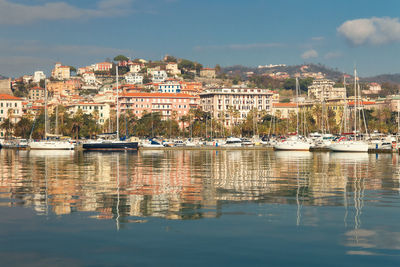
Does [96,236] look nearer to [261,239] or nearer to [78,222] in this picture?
[78,222]

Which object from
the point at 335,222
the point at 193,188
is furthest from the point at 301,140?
the point at 335,222

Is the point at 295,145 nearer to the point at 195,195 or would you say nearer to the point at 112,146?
the point at 112,146

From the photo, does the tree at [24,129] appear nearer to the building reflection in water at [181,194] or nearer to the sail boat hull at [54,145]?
the sail boat hull at [54,145]

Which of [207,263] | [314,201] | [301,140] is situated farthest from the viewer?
[301,140]

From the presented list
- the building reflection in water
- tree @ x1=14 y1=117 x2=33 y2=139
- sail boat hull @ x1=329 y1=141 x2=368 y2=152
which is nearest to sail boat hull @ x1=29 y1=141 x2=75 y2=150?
sail boat hull @ x1=329 y1=141 x2=368 y2=152

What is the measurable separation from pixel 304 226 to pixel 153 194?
880 centimetres

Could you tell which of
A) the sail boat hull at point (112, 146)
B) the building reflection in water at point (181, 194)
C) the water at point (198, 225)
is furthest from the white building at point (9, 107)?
the water at point (198, 225)

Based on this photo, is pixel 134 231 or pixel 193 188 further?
pixel 193 188

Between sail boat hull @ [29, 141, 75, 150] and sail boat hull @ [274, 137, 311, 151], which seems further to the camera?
sail boat hull @ [29, 141, 75, 150]

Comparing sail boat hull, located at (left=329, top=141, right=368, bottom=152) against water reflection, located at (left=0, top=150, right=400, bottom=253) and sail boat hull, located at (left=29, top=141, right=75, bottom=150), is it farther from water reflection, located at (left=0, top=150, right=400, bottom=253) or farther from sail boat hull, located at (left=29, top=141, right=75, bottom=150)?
water reflection, located at (left=0, top=150, right=400, bottom=253)

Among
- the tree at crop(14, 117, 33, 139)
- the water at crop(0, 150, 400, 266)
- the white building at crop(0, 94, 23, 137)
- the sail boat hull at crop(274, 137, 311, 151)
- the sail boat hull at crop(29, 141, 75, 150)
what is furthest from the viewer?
the white building at crop(0, 94, 23, 137)

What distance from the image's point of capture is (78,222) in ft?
57.1

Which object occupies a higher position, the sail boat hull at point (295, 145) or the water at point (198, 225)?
the sail boat hull at point (295, 145)

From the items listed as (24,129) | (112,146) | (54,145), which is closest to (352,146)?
(112,146)
